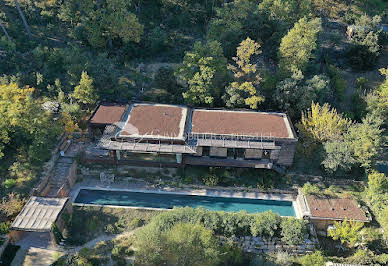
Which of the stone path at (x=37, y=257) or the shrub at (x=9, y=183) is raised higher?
the shrub at (x=9, y=183)

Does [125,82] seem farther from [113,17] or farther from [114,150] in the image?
[114,150]

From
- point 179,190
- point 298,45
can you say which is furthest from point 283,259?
point 298,45

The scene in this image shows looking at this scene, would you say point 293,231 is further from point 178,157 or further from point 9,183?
point 9,183

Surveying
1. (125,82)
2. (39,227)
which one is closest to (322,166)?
(125,82)

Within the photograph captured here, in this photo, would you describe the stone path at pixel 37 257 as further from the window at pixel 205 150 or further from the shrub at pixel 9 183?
the window at pixel 205 150

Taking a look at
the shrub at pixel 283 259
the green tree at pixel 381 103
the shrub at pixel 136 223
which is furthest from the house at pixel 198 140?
the green tree at pixel 381 103
